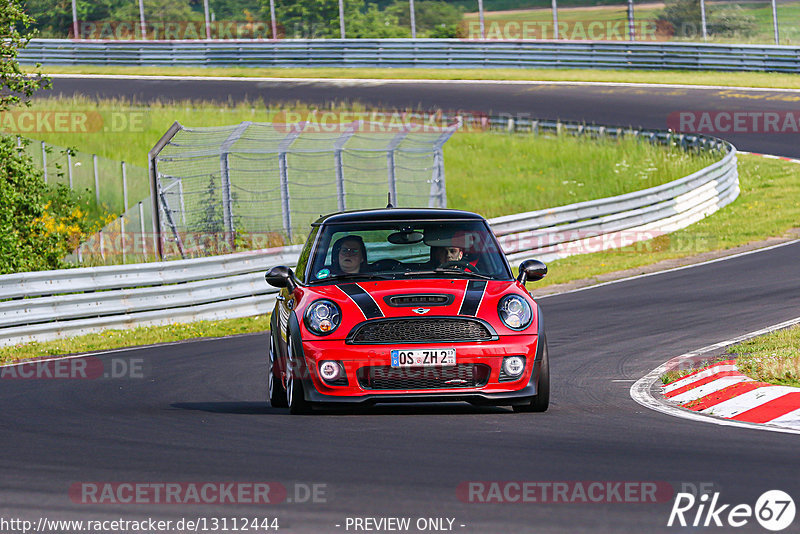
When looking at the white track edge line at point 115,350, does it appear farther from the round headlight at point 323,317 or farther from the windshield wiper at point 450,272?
the windshield wiper at point 450,272

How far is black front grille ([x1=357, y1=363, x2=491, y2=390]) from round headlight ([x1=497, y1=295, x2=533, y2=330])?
0.38 meters

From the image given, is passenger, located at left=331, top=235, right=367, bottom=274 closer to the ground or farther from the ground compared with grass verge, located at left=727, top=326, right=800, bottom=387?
farther from the ground

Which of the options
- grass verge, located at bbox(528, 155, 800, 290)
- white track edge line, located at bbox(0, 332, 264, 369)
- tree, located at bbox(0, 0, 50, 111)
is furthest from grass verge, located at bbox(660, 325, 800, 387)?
tree, located at bbox(0, 0, 50, 111)

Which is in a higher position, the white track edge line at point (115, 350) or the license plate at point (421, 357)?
the license plate at point (421, 357)

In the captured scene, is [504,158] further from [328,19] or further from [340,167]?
[328,19]

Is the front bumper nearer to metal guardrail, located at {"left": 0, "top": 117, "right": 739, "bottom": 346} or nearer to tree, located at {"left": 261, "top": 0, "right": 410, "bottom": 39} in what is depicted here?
metal guardrail, located at {"left": 0, "top": 117, "right": 739, "bottom": 346}

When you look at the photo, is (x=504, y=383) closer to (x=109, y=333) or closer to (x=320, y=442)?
(x=320, y=442)

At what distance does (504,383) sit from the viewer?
8.48 metres

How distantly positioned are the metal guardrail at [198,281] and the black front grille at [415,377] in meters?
8.35

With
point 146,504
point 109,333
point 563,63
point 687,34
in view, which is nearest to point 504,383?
point 146,504

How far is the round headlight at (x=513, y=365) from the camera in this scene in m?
8.46

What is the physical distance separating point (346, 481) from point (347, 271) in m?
3.22

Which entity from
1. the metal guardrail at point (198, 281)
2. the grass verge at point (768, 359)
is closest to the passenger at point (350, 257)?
the grass verge at point (768, 359)

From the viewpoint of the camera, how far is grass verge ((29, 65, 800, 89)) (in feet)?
131
